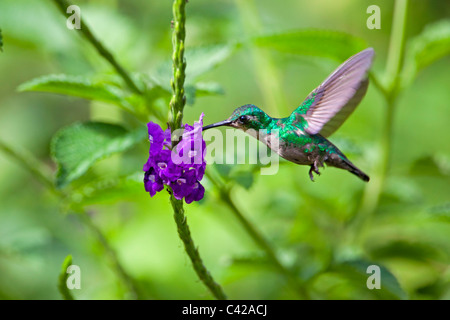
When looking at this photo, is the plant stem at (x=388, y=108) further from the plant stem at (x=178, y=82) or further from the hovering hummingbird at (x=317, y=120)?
the plant stem at (x=178, y=82)

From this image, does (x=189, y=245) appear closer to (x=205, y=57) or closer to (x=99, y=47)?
(x=99, y=47)

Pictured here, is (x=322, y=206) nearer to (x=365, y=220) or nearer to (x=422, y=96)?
(x=365, y=220)

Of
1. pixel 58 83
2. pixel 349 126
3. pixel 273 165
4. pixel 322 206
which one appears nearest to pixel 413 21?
pixel 349 126

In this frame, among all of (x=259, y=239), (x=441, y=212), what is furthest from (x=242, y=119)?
(x=441, y=212)

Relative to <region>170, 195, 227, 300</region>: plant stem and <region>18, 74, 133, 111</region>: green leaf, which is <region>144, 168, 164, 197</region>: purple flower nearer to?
<region>170, 195, 227, 300</region>: plant stem

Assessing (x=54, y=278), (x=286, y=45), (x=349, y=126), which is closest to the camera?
(x=286, y=45)

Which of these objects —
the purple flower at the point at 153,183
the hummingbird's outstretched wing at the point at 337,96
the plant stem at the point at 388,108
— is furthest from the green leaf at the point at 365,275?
the purple flower at the point at 153,183

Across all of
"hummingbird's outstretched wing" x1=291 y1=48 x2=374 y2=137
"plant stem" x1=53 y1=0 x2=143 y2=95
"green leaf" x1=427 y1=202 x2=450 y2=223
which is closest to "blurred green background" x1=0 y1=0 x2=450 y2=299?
"green leaf" x1=427 y1=202 x2=450 y2=223
